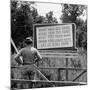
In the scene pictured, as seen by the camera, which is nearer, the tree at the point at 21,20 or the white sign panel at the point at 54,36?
the tree at the point at 21,20

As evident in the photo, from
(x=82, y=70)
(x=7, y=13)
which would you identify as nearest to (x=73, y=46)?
(x=82, y=70)

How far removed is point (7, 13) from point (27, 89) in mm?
1804

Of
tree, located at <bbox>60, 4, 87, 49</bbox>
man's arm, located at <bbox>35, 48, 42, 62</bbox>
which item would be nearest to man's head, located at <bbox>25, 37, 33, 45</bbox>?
man's arm, located at <bbox>35, 48, 42, 62</bbox>

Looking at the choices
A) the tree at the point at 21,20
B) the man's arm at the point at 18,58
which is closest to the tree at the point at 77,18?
the tree at the point at 21,20

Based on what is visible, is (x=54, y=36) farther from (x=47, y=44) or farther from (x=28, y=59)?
(x=28, y=59)

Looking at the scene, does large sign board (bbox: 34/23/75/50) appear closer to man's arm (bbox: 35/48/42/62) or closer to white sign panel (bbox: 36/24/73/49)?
white sign panel (bbox: 36/24/73/49)

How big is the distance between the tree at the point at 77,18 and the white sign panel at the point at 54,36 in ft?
0.60

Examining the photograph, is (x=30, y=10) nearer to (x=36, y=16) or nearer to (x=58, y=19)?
(x=36, y=16)

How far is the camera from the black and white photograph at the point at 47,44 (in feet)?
27.5

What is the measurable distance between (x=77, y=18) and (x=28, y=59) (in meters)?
1.61

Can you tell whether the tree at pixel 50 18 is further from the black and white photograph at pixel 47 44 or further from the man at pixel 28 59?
the man at pixel 28 59

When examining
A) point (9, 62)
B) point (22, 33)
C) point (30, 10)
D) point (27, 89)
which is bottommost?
point (27, 89)

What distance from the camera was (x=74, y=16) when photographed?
8.97m

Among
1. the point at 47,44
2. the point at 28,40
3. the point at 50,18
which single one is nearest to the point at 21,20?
the point at 28,40
